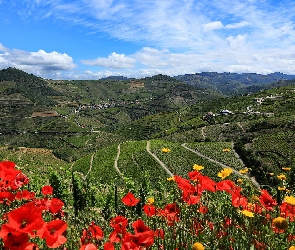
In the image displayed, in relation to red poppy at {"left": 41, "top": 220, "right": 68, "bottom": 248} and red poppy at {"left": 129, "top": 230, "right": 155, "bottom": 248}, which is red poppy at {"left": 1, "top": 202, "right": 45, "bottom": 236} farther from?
red poppy at {"left": 129, "top": 230, "right": 155, "bottom": 248}

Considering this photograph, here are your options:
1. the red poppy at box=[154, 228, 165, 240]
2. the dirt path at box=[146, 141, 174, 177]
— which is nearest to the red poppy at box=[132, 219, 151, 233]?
the red poppy at box=[154, 228, 165, 240]

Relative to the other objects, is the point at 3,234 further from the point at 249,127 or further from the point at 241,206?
the point at 249,127

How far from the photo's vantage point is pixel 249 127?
102500 mm

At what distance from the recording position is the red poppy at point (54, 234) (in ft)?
7.96

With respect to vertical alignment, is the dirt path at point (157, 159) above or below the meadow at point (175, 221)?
below

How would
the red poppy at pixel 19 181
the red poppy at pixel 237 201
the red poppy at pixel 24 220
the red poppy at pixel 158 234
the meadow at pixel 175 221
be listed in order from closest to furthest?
the red poppy at pixel 24 220, the meadow at pixel 175 221, the red poppy at pixel 158 234, the red poppy at pixel 237 201, the red poppy at pixel 19 181

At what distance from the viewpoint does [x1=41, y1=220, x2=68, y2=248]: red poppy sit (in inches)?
95.5

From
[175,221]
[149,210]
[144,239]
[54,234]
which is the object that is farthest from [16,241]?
[149,210]

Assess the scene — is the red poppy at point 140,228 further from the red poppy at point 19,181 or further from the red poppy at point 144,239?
the red poppy at point 19,181

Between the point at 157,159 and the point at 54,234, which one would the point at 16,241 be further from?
the point at 157,159

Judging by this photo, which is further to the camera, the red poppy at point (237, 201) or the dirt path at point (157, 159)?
the dirt path at point (157, 159)

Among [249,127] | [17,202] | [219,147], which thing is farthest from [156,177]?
[17,202]

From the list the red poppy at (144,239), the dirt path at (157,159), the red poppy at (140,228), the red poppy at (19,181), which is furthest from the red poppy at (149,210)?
the dirt path at (157,159)

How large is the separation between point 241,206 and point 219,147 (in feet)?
250
